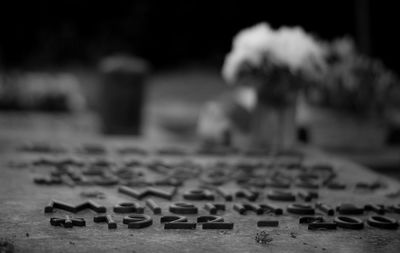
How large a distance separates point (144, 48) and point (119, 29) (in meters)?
0.87

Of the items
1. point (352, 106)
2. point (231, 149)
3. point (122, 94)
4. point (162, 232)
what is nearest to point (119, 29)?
point (122, 94)

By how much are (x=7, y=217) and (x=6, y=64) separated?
15.6 meters

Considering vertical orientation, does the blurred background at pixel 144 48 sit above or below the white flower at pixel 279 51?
above

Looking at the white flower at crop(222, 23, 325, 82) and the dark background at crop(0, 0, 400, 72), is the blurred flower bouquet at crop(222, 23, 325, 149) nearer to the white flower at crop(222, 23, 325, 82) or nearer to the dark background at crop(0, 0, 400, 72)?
the white flower at crop(222, 23, 325, 82)

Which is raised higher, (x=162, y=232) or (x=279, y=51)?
(x=279, y=51)

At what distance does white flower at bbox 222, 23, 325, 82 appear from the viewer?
25.9 feet

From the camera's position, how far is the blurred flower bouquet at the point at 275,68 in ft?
25.9

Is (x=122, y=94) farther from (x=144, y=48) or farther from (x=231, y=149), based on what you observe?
(x=144, y=48)

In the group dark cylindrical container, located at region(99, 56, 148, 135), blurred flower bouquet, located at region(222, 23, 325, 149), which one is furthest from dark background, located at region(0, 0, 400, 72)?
blurred flower bouquet, located at region(222, 23, 325, 149)

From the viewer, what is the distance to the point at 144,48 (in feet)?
63.4

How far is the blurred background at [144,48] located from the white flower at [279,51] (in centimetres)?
257

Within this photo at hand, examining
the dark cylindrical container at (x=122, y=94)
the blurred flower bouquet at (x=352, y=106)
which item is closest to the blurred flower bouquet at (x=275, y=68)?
the blurred flower bouquet at (x=352, y=106)

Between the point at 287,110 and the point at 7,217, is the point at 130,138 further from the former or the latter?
the point at 7,217

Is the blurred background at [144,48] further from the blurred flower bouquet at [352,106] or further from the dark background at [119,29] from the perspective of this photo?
the blurred flower bouquet at [352,106]
